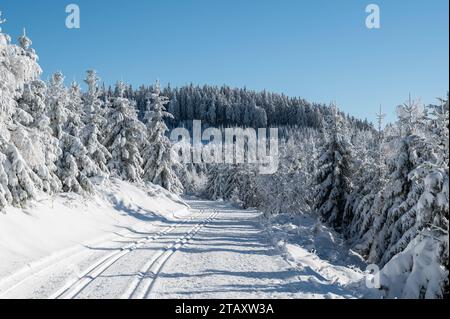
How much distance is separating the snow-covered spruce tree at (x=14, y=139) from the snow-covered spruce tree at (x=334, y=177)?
21.0 meters

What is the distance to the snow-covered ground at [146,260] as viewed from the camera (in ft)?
32.6

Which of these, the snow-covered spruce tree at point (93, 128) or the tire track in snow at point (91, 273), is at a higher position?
the snow-covered spruce tree at point (93, 128)

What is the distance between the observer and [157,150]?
45875mm

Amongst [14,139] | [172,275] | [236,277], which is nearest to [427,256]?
[236,277]

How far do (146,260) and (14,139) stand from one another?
835cm

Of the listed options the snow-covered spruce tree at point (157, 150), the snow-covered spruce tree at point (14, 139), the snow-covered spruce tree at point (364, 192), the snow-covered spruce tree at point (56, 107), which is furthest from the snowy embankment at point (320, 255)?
the snow-covered spruce tree at point (157, 150)

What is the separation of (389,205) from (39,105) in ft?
67.2

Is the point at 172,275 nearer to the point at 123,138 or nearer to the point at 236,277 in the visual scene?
the point at 236,277

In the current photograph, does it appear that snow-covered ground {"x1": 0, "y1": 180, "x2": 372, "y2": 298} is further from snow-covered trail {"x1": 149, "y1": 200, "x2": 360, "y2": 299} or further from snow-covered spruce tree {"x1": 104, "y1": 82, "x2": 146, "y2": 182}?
snow-covered spruce tree {"x1": 104, "y1": 82, "x2": 146, "y2": 182}

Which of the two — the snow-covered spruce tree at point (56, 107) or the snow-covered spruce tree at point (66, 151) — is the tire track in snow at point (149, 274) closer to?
the snow-covered spruce tree at point (66, 151)

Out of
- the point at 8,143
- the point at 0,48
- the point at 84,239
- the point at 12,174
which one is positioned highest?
the point at 0,48

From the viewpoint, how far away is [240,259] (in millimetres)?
14609
